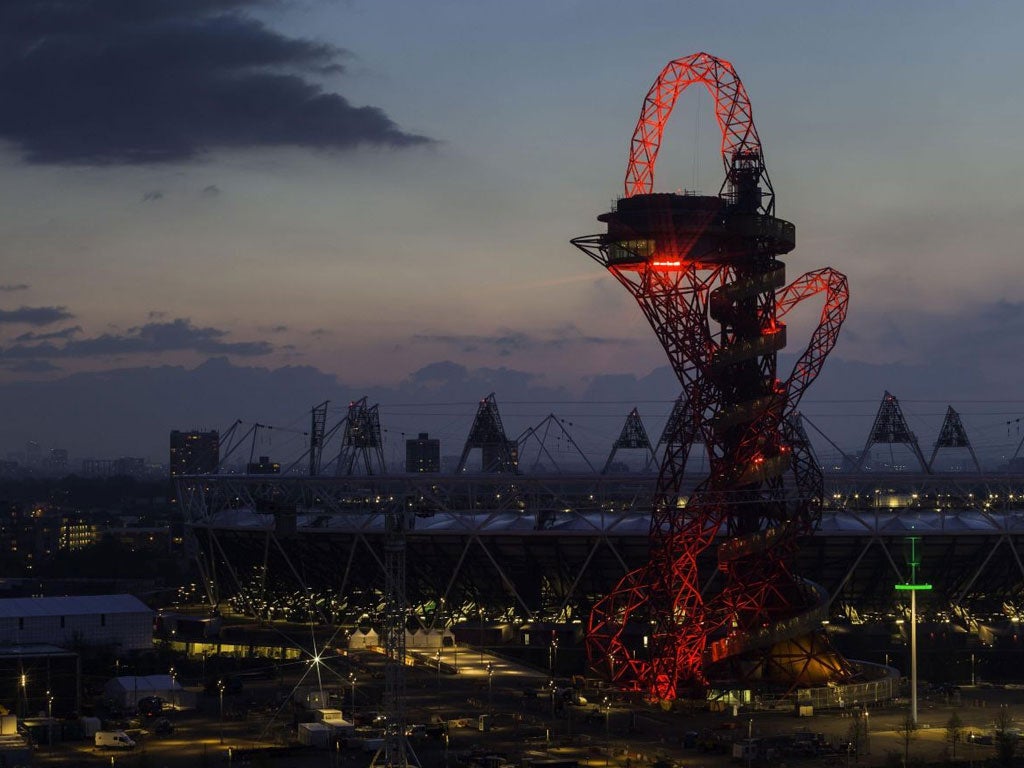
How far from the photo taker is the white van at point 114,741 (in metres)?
64.4

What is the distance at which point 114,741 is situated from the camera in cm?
6469

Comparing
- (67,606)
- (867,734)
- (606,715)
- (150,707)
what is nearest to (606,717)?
(606,715)

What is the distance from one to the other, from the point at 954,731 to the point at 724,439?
17.3 m

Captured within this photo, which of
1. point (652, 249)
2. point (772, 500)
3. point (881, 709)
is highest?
point (652, 249)

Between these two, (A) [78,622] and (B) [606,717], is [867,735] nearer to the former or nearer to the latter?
(B) [606,717]

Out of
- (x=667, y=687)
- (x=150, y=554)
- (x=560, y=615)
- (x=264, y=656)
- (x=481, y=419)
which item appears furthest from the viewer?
(x=150, y=554)

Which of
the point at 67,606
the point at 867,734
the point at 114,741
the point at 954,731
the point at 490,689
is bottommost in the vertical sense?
the point at 114,741

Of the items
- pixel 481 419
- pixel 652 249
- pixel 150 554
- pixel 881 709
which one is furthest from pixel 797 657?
pixel 150 554

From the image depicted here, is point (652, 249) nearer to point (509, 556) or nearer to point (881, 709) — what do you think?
point (881, 709)

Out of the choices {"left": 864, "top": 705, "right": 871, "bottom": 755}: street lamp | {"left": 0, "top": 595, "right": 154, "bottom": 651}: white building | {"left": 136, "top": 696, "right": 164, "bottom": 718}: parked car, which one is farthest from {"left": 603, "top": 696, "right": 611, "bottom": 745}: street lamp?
{"left": 0, "top": 595, "right": 154, "bottom": 651}: white building

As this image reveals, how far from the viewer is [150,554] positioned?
621ft

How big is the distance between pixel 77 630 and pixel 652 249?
136 ft

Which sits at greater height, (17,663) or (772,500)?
(772,500)

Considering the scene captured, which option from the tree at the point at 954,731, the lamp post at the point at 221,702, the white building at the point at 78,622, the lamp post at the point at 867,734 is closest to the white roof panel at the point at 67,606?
the white building at the point at 78,622
